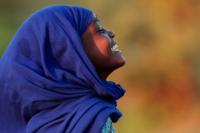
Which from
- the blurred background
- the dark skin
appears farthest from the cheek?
the blurred background

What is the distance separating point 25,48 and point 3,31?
4.55 metres

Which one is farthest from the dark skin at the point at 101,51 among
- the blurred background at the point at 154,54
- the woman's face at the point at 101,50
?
the blurred background at the point at 154,54

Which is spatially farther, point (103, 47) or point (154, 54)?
point (154, 54)

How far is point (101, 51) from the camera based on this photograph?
1.54m

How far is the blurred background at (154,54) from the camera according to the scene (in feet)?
19.5

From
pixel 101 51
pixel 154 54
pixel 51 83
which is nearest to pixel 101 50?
pixel 101 51

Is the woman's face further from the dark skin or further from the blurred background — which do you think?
the blurred background

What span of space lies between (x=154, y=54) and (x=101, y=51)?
4.66 m

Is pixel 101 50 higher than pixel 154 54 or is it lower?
higher

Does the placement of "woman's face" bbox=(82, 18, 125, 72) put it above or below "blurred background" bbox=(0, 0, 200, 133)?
above

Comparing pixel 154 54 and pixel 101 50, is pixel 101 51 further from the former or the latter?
pixel 154 54

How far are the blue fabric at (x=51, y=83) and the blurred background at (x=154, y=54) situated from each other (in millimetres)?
4331

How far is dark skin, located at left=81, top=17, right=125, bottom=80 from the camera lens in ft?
5.05

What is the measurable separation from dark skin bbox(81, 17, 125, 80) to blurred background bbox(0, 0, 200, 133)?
169 inches
